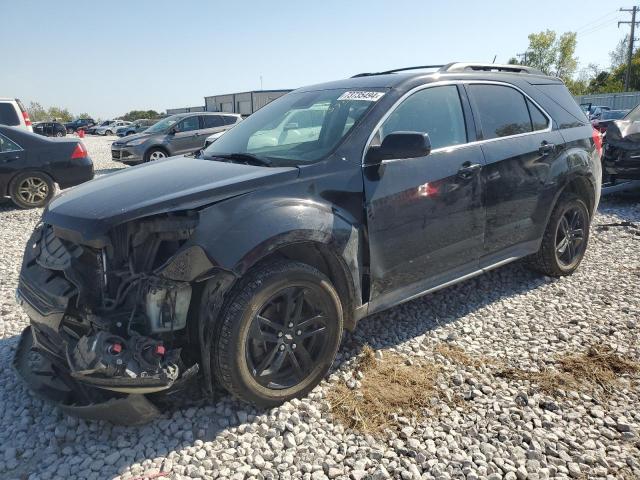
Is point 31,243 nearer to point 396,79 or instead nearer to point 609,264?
point 396,79

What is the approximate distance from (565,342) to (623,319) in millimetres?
732

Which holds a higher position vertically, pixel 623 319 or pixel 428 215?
pixel 428 215

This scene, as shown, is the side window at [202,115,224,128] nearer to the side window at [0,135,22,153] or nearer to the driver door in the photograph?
the side window at [0,135,22,153]

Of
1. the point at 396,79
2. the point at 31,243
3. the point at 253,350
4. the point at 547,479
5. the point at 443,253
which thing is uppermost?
the point at 396,79

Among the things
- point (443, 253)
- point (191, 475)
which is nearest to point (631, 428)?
point (443, 253)

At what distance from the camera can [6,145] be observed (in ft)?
28.3

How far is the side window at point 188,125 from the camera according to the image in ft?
47.7

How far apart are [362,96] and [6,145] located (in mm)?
7582

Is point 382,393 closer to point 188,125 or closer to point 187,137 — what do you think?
point 187,137

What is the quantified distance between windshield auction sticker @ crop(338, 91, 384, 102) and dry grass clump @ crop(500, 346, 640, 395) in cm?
204

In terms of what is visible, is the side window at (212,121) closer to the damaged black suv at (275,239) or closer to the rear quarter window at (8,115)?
the rear quarter window at (8,115)

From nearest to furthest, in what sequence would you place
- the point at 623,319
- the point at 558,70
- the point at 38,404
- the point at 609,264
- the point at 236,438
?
the point at 236,438
the point at 38,404
the point at 623,319
the point at 609,264
the point at 558,70

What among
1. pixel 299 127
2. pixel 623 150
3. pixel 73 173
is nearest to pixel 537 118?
pixel 299 127

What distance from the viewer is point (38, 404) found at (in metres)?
3.07
